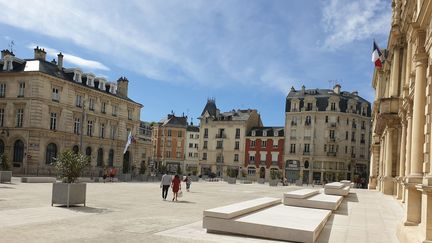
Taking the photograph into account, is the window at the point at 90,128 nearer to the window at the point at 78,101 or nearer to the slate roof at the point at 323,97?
the window at the point at 78,101

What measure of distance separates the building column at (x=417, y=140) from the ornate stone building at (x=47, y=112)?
1527 inches

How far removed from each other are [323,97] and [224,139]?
2135 cm

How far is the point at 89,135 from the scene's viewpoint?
2260 inches

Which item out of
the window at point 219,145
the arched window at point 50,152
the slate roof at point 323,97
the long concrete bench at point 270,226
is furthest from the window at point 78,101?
the long concrete bench at point 270,226

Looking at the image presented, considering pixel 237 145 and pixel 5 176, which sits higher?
pixel 237 145

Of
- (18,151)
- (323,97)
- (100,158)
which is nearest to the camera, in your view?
(18,151)

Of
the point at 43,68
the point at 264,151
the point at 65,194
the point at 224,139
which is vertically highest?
the point at 43,68

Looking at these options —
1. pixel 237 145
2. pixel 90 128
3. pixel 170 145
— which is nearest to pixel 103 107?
pixel 90 128

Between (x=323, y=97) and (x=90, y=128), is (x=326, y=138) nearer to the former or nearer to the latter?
(x=323, y=97)

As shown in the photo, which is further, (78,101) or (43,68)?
(78,101)

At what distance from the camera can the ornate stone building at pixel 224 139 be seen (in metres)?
90.1

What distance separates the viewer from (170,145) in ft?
336

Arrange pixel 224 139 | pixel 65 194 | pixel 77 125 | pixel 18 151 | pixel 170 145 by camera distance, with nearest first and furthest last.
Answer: pixel 65 194, pixel 18 151, pixel 77 125, pixel 224 139, pixel 170 145

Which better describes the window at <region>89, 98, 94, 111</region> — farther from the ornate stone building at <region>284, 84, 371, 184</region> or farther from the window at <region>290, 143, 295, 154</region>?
the window at <region>290, 143, 295, 154</region>
